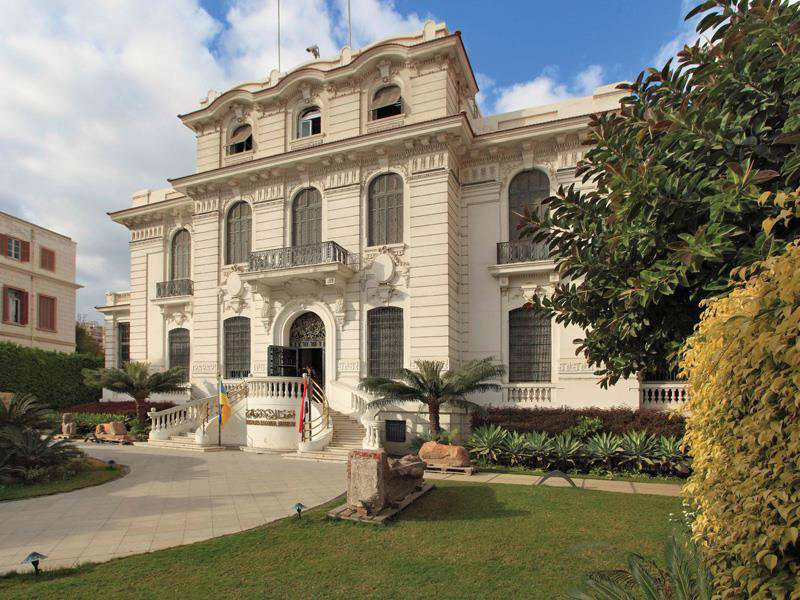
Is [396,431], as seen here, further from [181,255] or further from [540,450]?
[181,255]

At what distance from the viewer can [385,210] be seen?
18.4 meters

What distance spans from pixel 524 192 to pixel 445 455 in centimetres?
976

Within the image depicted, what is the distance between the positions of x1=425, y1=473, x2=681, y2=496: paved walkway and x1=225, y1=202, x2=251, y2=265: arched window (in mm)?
13099

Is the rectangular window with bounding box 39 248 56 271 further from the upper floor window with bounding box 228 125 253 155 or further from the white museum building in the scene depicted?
the upper floor window with bounding box 228 125 253 155

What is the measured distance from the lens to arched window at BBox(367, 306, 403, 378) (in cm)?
1784

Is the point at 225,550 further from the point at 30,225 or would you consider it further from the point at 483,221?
the point at 30,225

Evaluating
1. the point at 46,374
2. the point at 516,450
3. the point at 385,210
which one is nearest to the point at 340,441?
the point at 516,450

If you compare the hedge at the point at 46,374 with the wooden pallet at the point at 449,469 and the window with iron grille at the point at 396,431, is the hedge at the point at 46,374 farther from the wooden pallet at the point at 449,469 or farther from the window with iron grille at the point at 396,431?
the wooden pallet at the point at 449,469

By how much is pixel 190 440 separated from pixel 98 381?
5.89 m

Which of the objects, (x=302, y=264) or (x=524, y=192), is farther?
(x=302, y=264)

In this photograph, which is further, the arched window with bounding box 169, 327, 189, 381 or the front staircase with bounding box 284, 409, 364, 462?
the arched window with bounding box 169, 327, 189, 381

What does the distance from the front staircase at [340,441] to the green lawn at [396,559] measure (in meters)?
6.39

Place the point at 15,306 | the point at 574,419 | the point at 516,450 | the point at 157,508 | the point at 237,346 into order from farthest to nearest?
the point at 15,306, the point at 237,346, the point at 574,419, the point at 516,450, the point at 157,508

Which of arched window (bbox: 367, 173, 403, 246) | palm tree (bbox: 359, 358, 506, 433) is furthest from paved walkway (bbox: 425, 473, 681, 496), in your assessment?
arched window (bbox: 367, 173, 403, 246)
